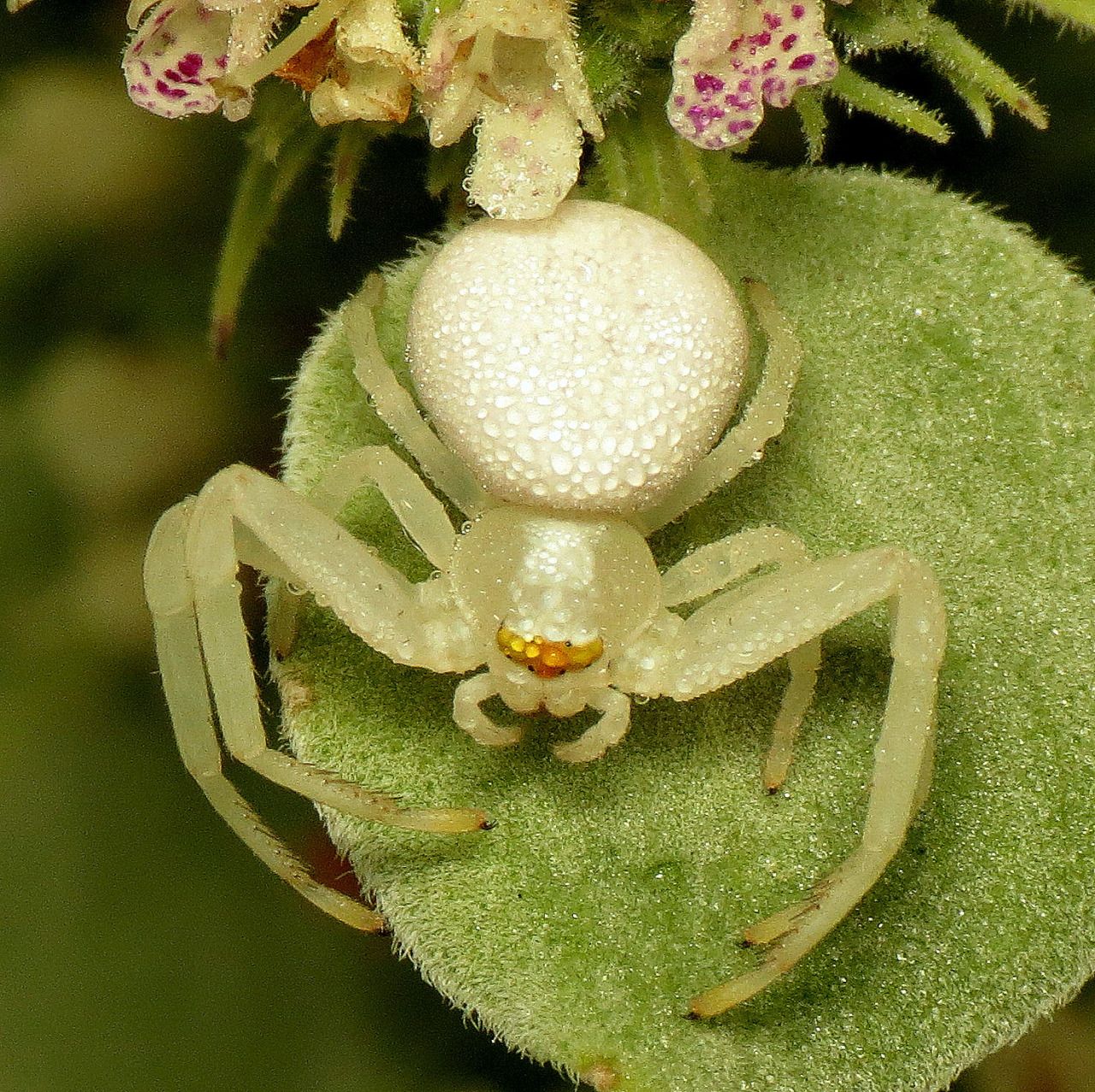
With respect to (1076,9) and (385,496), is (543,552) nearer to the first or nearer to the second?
(385,496)

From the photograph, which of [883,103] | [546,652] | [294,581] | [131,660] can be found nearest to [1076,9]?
[883,103]

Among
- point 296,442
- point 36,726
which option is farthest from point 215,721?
point 36,726

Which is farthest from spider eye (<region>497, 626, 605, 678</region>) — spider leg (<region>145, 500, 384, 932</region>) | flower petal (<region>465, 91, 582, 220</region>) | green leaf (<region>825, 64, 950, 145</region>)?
green leaf (<region>825, 64, 950, 145</region>)

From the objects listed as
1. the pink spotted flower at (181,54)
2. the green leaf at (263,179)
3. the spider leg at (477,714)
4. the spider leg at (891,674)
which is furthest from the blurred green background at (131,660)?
the spider leg at (891,674)

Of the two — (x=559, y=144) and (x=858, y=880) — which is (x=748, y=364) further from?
(x=858, y=880)

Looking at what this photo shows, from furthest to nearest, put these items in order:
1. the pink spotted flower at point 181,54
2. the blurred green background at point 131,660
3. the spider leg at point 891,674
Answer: the blurred green background at point 131,660, the pink spotted flower at point 181,54, the spider leg at point 891,674

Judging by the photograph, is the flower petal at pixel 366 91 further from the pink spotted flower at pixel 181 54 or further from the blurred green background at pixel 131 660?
the blurred green background at pixel 131 660
